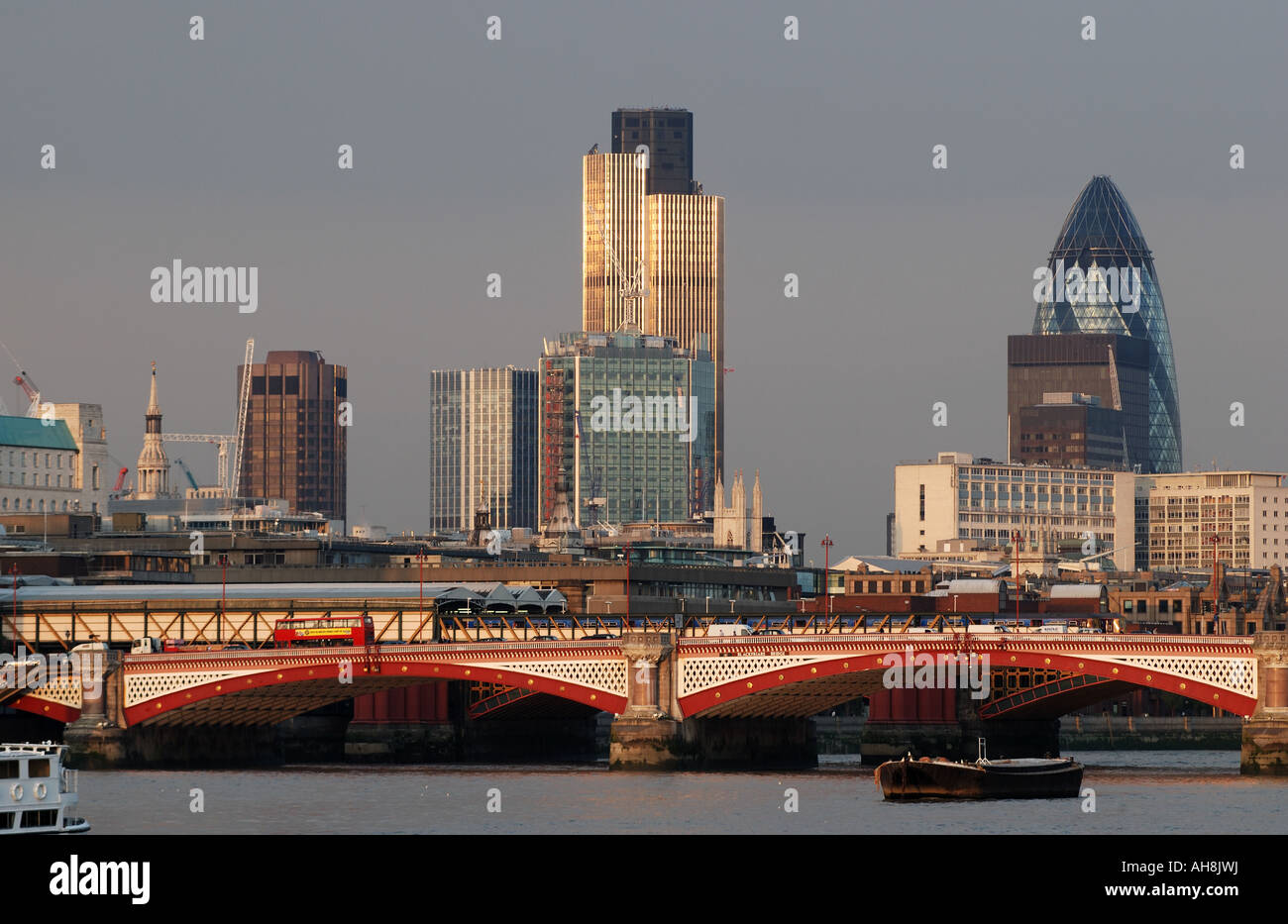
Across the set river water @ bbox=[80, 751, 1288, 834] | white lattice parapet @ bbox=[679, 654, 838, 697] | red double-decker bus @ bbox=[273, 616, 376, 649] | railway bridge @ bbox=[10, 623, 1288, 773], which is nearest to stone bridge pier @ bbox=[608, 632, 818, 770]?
railway bridge @ bbox=[10, 623, 1288, 773]

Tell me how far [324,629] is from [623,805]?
169 ft

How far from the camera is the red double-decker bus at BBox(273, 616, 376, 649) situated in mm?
171375

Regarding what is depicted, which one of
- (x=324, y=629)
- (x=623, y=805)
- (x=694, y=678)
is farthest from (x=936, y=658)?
(x=324, y=629)

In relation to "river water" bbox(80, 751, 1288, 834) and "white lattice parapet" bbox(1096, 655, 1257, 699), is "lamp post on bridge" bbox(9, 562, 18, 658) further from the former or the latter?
"white lattice parapet" bbox(1096, 655, 1257, 699)

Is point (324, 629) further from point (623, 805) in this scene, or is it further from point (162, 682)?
point (623, 805)

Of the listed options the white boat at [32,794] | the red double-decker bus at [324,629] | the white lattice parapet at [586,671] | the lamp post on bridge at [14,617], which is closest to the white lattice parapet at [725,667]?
the white lattice parapet at [586,671]

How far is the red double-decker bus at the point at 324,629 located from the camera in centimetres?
17138

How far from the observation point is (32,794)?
9869 centimetres

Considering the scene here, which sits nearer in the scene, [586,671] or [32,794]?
[32,794]

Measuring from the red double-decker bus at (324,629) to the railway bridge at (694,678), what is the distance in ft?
19.6

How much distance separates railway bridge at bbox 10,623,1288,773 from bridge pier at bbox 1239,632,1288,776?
0.22ft

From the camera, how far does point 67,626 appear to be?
190 metres
